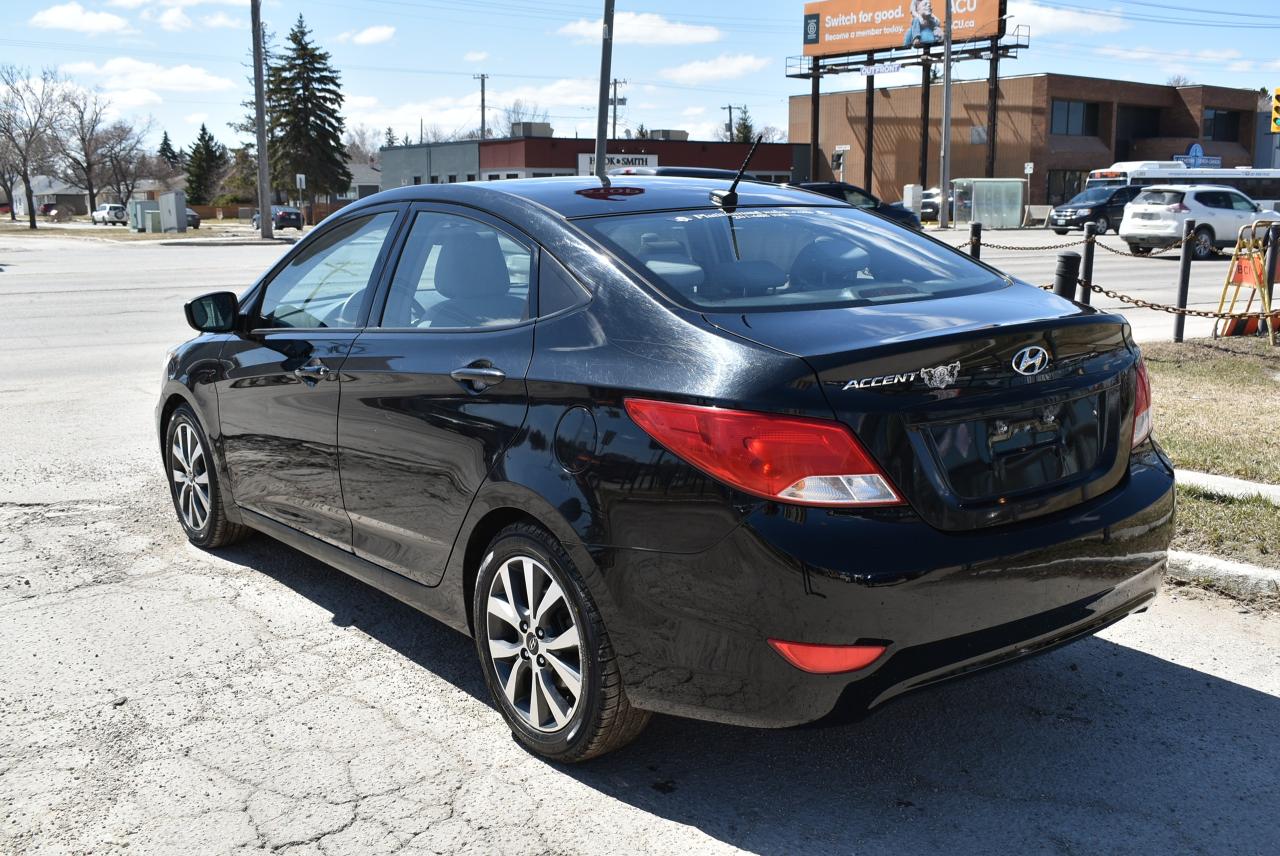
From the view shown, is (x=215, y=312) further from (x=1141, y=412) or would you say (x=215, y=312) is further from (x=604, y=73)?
(x=604, y=73)

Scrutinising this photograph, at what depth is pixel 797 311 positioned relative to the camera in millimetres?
3260

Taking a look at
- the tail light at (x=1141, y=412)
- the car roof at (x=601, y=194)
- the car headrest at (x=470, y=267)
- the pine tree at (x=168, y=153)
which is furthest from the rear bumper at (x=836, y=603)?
the pine tree at (x=168, y=153)

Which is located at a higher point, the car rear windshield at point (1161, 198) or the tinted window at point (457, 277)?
the car rear windshield at point (1161, 198)

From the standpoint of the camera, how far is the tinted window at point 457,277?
3.67 m

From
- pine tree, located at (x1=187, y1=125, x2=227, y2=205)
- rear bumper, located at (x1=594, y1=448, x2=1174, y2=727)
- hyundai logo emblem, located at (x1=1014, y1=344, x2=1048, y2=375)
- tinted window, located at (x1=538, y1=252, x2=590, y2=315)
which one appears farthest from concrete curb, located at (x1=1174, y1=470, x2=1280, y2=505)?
pine tree, located at (x1=187, y1=125, x2=227, y2=205)

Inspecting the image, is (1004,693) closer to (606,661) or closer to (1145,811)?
(1145,811)

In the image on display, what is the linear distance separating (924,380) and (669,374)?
0.63m

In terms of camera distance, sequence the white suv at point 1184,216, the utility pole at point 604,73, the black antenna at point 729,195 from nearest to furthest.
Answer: the black antenna at point 729,195, the utility pole at point 604,73, the white suv at point 1184,216

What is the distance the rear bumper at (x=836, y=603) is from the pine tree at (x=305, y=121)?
82.6 meters

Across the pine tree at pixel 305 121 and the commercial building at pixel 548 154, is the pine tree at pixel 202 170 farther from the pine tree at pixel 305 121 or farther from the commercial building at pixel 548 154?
the commercial building at pixel 548 154

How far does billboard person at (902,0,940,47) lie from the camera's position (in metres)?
62.9

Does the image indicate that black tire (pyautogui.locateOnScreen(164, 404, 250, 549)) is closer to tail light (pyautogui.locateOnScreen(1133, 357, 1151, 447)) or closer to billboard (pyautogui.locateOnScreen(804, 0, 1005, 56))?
tail light (pyautogui.locateOnScreen(1133, 357, 1151, 447))

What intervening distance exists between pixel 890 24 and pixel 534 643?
6663cm

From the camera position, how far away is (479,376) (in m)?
3.49
